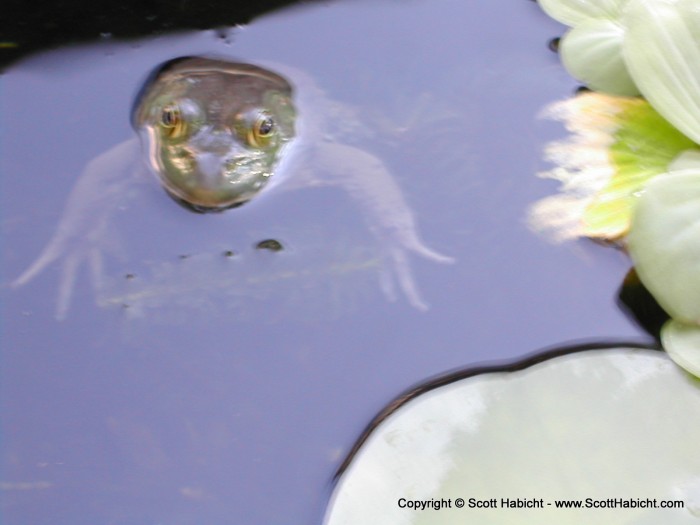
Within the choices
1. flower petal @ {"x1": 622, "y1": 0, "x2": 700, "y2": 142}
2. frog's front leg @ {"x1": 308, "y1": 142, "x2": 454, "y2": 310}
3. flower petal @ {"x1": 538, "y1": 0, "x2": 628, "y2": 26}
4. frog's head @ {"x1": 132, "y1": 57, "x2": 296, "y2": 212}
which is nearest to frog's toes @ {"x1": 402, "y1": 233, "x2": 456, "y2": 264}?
frog's front leg @ {"x1": 308, "y1": 142, "x2": 454, "y2": 310}

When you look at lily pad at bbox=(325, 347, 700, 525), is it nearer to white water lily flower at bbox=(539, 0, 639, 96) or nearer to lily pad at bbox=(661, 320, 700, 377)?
lily pad at bbox=(661, 320, 700, 377)

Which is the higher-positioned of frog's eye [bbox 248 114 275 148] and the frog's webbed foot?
frog's eye [bbox 248 114 275 148]

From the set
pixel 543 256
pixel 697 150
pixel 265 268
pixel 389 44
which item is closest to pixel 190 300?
pixel 265 268

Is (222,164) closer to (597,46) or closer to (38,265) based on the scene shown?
(38,265)

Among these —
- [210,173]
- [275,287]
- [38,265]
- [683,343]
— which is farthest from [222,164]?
[683,343]

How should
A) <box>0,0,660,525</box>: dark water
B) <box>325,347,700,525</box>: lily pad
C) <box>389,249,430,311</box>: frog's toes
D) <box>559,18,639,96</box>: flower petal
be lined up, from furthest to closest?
1. <box>559,18,639,96</box>: flower petal
2. <box>389,249,430,311</box>: frog's toes
3. <box>0,0,660,525</box>: dark water
4. <box>325,347,700,525</box>: lily pad

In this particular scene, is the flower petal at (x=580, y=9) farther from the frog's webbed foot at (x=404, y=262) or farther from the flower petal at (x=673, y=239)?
the frog's webbed foot at (x=404, y=262)

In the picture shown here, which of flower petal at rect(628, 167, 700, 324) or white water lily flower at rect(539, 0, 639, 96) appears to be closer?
flower petal at rect(628, 167, 700, 324)
